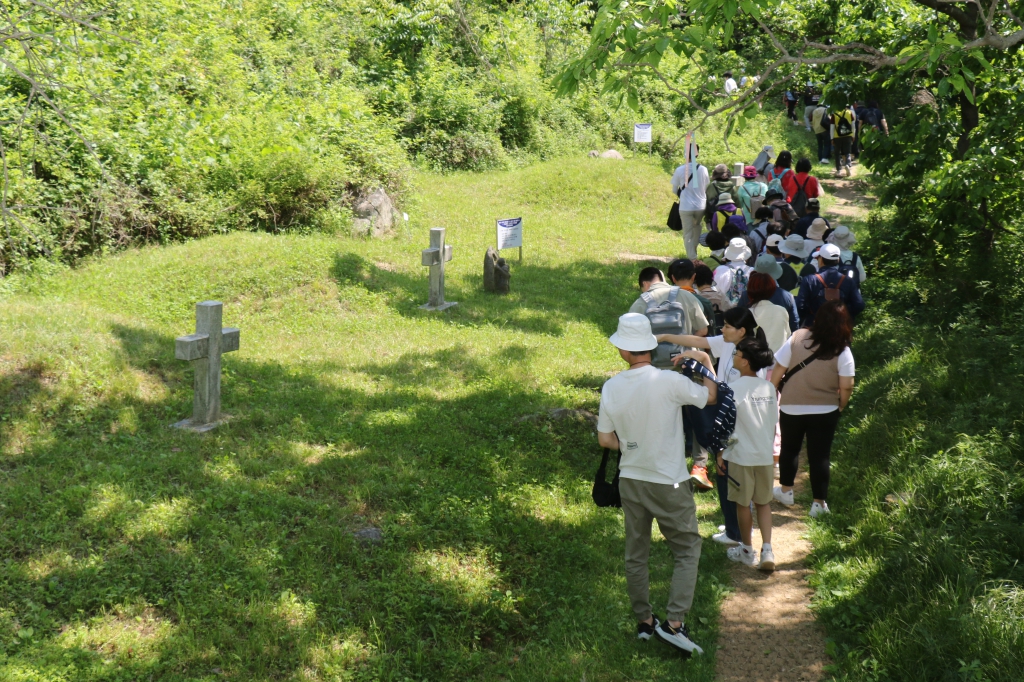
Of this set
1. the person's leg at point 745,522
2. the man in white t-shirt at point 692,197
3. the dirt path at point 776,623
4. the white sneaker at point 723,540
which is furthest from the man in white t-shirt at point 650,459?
A: the man in white t-shirt at point 692,197

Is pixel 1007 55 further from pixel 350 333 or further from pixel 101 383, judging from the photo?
pixel 101 383

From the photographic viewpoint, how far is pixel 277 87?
650 inches

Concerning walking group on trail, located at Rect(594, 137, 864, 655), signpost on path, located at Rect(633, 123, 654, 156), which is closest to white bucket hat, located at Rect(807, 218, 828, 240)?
walking group on trail, located at Rect(594, 137, 864, 655)

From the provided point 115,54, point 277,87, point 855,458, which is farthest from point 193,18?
point 855,458

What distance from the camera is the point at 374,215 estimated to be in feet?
46.3

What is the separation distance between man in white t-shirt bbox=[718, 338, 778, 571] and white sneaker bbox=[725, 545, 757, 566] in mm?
421

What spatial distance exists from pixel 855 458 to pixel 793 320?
4.47 feet

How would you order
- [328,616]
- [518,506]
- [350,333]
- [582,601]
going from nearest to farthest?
[328,616], [582,601], [518,506], [350,333]

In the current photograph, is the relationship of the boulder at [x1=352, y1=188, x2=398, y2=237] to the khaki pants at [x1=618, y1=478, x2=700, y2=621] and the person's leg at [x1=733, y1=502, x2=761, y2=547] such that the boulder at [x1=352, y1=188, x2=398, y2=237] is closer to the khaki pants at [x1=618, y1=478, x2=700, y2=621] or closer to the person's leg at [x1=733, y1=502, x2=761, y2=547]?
the person's leg at [x1=733, y1=502, x2=761, y2=547]

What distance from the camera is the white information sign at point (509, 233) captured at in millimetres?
12914

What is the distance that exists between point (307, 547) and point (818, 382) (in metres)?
3.94

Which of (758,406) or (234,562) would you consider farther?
(758,406)

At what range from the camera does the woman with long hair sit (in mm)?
6340

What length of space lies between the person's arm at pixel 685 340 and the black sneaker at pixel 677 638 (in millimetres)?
2344
